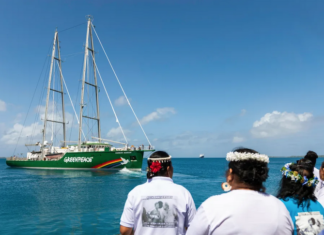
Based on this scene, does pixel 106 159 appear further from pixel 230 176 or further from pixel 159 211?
pixel 230 176

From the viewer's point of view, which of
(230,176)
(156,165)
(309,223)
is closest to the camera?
(230,176)

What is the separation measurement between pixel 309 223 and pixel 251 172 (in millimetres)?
1148

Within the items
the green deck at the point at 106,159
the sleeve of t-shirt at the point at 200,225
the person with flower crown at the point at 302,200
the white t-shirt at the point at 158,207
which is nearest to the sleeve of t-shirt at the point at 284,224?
the sleeve of t-shirt at the point at 200,225

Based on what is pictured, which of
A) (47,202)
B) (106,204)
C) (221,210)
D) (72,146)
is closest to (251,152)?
(221,210)

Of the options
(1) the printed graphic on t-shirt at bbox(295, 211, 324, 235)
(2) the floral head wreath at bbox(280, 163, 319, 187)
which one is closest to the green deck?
(2) the floral head wreath at bbox(280, 163, 319, 187)

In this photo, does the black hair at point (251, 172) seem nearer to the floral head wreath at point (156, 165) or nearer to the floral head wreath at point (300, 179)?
the floral head wreath at point (300, 179)

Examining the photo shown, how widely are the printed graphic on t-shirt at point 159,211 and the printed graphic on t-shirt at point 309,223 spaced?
53.4 inches

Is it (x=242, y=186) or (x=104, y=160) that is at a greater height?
(x=242, y=186)

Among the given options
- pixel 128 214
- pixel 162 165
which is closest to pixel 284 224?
pixel 162 165

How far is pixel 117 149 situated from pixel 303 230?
1555 inches

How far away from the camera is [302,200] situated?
2.93 m

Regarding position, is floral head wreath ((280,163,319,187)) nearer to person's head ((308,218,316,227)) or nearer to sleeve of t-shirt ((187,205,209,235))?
person's head ((308,218,316,227))

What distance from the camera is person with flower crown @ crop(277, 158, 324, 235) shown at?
2.79 m

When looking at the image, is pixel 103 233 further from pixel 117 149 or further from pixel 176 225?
pixel 117 149
